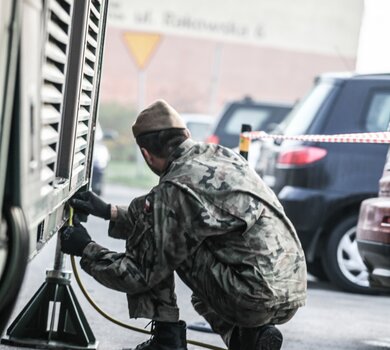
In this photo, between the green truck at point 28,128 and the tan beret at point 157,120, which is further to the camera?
the tan beret at point 157,120

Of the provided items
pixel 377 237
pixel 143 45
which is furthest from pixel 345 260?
pixel 143 45

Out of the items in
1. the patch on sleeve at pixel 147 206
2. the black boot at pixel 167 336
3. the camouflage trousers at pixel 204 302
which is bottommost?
the black boot at pixel 167 336

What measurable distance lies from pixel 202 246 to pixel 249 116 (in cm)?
1581

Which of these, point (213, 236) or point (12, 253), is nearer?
point (12, 253)

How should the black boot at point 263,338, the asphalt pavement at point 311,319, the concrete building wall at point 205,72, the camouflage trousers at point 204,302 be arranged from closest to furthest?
the camouflage trousers at point 204,302 → the black boot at point 263,338 → the asphalt pavement at point 311,319 → the concrete building wall at point 205,72

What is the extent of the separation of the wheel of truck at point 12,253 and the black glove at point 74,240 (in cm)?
203

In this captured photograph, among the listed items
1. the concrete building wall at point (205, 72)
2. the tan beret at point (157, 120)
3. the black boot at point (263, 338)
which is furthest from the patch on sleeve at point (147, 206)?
the concrete building wall at point (205, 72)

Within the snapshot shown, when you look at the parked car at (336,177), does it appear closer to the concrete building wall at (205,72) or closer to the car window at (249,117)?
the car window at (249,117)

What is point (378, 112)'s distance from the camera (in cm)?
1131

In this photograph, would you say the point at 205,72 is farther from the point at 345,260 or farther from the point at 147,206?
the point at 147,206

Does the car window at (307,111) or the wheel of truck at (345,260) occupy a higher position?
the car window at (307,111)

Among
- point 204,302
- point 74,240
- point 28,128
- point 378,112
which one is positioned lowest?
point 204,302

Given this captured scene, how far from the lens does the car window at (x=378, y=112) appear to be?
1123cm

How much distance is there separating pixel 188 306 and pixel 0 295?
18.6 ft
